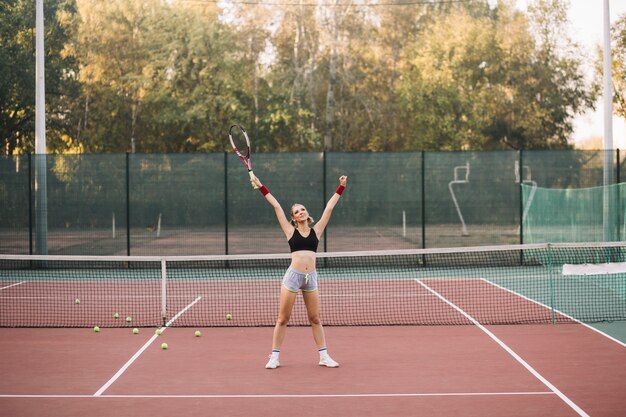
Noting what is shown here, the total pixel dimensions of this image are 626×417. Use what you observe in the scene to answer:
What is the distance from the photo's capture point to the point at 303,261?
891cm

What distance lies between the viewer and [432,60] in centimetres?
4250

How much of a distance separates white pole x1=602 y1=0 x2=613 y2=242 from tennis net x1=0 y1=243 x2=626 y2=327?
734 millimetres

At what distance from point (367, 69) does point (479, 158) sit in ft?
76.2

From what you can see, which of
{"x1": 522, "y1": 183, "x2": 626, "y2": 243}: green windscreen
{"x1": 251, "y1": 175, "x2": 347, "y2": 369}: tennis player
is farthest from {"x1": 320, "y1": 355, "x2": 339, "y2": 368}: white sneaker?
{"x1": 522, "y1": 183, "x2": 626, "y2": 243}: green windscreen

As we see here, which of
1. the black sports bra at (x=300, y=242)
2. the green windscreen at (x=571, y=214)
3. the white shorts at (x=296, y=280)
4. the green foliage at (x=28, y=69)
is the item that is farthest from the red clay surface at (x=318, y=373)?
the green foliage at (x=28, y=69)

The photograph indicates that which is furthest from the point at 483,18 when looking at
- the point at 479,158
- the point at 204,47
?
the point at 479,158

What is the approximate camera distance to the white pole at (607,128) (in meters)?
19.0

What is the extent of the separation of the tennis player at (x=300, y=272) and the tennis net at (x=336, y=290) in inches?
118

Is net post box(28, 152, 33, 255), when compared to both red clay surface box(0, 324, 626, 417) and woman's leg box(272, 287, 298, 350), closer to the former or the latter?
red clay surface box(0, 324, 626, 417)

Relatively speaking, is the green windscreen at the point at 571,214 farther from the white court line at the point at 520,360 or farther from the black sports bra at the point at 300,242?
the black sports bra at the point at 300,242

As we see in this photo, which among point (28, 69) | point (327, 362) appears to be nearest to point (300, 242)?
point (327, 362)

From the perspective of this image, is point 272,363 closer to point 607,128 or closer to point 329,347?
point 329,347

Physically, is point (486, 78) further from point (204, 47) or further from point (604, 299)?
point (604, 299)

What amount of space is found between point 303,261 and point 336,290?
7.34 meters
